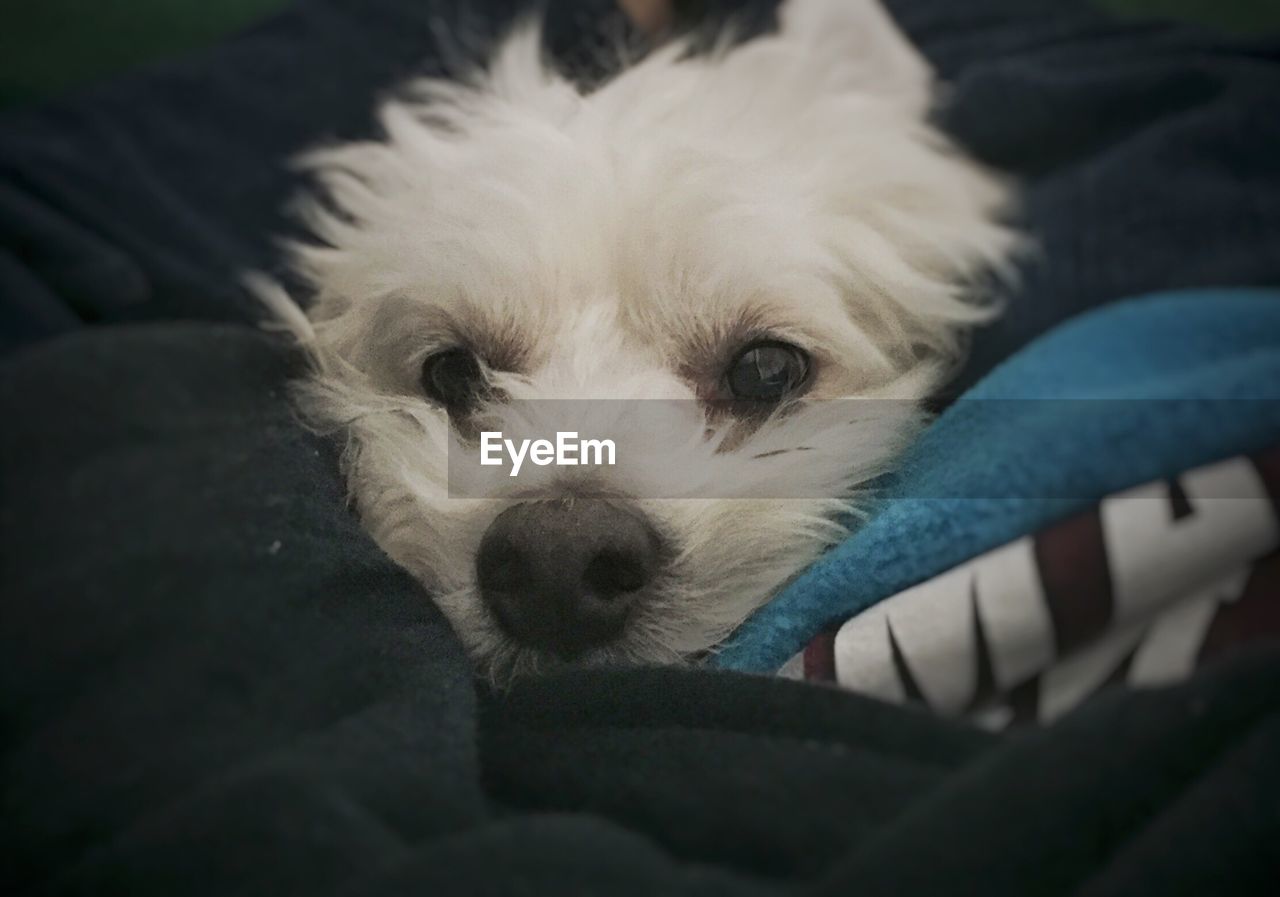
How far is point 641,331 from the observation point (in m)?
0.84

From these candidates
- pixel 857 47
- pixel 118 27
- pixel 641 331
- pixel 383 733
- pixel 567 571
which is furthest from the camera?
pixel 118 27

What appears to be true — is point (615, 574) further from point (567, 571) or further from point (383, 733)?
point (383, 733)

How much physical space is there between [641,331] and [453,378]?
0.69 feet

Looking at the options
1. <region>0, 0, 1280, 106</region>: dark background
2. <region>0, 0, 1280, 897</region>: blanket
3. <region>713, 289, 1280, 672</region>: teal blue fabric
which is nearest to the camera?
<region>0, 0, 1280, 897</region>: blanket

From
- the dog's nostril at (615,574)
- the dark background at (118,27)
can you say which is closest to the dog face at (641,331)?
the dog's nostril at (615,574)

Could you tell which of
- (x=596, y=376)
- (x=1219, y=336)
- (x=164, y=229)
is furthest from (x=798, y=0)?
(x=164, y=229)

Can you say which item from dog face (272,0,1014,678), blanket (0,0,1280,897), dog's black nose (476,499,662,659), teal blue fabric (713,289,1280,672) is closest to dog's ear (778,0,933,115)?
dog face (272,0,1014,678)

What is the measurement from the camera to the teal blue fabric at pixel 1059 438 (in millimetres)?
480

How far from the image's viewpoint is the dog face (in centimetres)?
69

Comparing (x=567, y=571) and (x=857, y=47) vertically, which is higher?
(x=857, y=47)

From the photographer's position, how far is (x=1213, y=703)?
1.23 ft

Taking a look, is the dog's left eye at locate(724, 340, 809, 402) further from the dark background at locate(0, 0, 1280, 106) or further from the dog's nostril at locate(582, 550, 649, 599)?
the dark background at locate(0, 0, 1280, 106)

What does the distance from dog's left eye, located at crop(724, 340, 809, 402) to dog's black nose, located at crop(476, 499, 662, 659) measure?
23cm

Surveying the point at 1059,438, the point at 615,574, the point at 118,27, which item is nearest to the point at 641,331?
the point at 615,574
